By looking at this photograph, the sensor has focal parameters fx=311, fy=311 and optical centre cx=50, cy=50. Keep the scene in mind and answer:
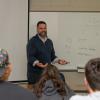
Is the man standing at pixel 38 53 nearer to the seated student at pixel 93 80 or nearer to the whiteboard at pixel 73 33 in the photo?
the whiteboard at pixel 73 33

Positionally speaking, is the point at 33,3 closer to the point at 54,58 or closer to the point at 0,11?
the point at 0,11

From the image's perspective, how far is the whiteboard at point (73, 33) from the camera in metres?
5.35

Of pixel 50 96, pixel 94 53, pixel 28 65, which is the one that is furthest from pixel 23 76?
pixel 50 96

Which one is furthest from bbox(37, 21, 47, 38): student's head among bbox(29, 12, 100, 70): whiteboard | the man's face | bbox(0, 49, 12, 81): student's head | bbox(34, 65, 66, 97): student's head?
bbox(0, 49, 12, 81): student's head

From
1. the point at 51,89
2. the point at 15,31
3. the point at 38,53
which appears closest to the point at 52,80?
the point at 51,89

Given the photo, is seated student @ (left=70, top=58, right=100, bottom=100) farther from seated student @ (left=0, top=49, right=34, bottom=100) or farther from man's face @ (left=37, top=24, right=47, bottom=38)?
man's face @ (left=37, top=24, right=47, bottom=38)

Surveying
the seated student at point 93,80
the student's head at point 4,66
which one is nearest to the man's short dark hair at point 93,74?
the seated student at point 93,80

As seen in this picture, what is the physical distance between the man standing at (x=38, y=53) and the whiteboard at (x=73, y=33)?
0.23 m

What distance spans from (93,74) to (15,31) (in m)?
3.93

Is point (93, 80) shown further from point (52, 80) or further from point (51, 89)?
point (52, 80)

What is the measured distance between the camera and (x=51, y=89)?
2.79 m

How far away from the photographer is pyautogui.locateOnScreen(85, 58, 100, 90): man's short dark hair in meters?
1.38

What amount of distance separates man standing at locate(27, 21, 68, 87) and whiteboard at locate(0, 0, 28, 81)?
0.71ft

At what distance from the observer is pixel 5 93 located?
5.55ft
